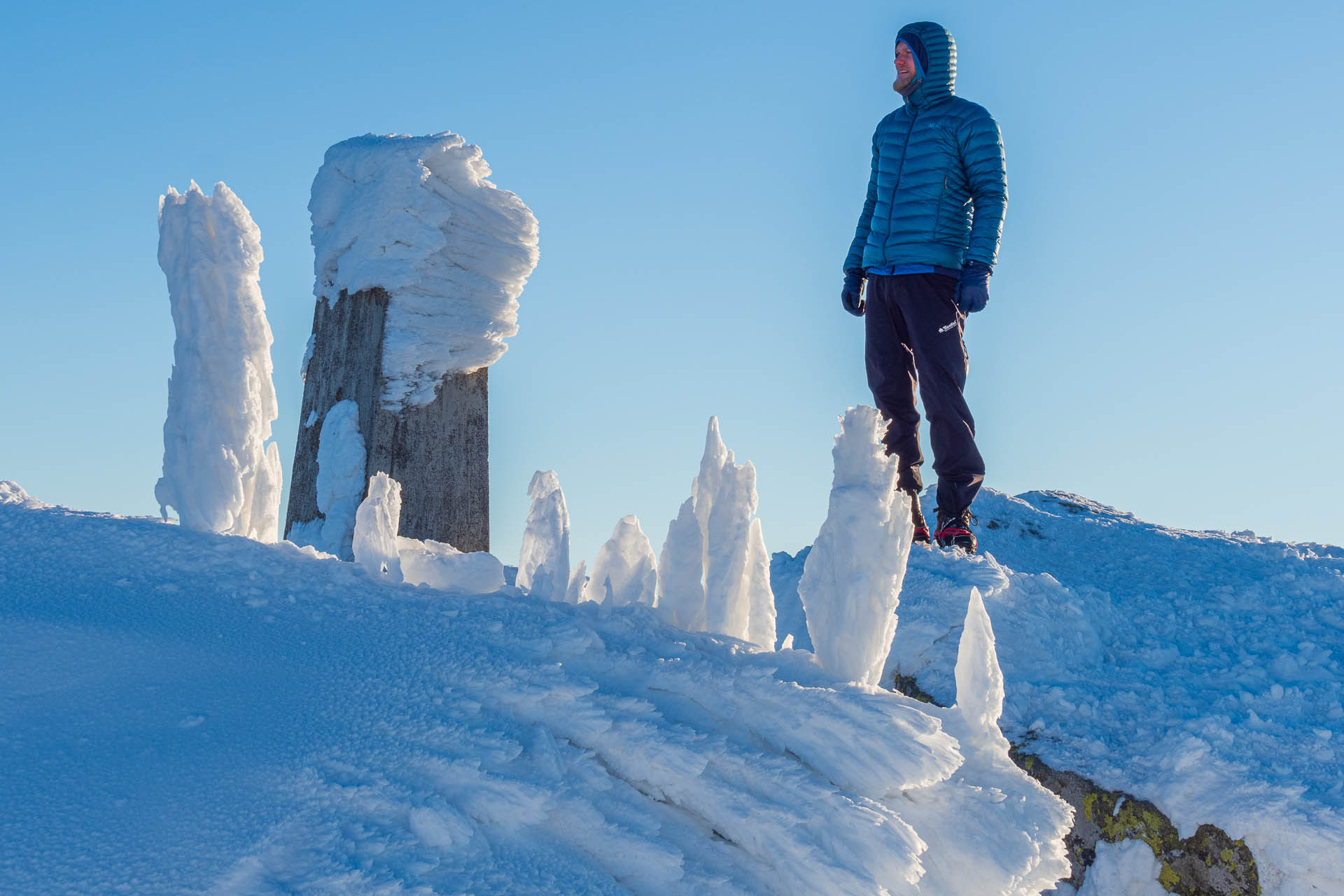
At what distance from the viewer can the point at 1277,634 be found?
12.8ft

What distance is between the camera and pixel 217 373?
135 inches

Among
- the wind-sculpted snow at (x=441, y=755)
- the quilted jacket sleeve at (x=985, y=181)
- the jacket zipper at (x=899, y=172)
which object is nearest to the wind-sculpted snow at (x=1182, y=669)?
the wind-sculpted snow at (x=441, y=755)

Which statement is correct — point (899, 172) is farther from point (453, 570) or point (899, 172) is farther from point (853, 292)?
point (453, 570)

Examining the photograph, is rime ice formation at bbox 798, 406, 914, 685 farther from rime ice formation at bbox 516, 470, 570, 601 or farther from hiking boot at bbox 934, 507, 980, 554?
hiking boot at bbox 934, 507, 980, 554

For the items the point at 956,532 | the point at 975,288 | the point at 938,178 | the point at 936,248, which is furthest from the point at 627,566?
the point at 938,178

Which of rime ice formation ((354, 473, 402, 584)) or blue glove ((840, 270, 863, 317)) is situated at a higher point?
blue glove ((840, 270, 863, 317))

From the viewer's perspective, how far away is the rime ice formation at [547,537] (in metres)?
2.89

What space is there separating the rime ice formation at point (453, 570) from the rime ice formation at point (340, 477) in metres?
1.38

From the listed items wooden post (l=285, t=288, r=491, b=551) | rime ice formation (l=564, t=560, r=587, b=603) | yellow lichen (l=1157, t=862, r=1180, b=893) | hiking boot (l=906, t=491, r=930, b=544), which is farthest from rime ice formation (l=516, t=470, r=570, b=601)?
hiking boot (l=906, t=491, r=930, b=544)

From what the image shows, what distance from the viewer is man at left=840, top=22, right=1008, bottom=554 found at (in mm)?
4625

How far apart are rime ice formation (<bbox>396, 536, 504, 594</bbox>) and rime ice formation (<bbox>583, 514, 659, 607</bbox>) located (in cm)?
27

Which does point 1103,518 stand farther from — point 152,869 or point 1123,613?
point 152,869

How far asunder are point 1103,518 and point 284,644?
4.81 metres

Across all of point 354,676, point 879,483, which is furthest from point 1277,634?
point 354,676
